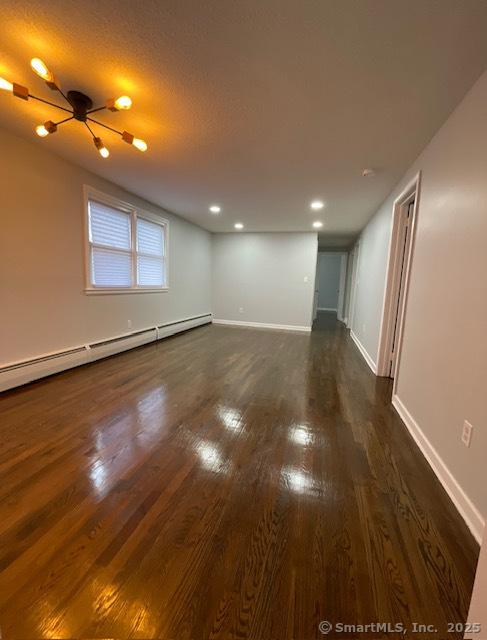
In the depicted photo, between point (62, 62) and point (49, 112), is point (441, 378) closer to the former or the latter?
point (62, 62)

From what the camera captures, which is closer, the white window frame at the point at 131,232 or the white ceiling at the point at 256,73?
the white ceiling at the point at 256,73

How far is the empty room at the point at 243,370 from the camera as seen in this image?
1.08 meters

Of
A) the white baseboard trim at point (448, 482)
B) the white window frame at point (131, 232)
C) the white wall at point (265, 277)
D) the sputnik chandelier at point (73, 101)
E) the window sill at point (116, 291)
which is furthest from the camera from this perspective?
the white wall at point (265, 277)

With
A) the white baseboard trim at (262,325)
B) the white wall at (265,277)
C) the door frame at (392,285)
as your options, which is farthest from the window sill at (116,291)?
the door frame at (392,285)

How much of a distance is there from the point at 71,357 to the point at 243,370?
2.17m

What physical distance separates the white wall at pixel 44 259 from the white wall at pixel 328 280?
340 inches

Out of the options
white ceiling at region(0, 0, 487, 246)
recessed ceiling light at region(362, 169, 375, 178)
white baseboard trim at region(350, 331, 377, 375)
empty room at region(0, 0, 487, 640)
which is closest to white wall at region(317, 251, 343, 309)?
white baseboard trim at region(350, 331, 377, 375)

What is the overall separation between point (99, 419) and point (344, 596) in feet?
6.69

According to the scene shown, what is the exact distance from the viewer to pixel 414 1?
1.24 m

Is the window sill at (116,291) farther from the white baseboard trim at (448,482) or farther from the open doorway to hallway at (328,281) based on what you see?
the open doorway to hallway at (328,281)

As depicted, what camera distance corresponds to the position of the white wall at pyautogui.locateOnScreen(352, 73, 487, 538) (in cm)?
146

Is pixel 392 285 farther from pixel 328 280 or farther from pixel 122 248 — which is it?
pixel 328 280

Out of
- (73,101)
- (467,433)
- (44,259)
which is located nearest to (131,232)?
(44,259)

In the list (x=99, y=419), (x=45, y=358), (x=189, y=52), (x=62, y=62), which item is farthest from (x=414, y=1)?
(x=45, y=358)
